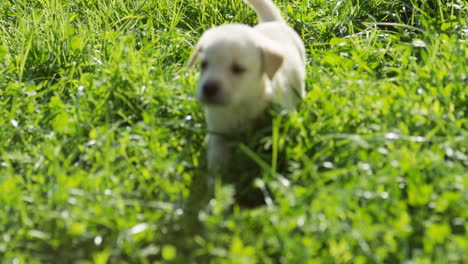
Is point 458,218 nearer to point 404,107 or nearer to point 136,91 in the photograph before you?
point 404,107

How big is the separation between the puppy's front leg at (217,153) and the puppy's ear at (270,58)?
Result: 430 mm

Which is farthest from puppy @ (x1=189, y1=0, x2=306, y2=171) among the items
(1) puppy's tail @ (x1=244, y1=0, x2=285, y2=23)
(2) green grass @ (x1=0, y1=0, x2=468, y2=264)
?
(1) puppy's tail @ (x1=244, y1=0, x2=285, y2=23)

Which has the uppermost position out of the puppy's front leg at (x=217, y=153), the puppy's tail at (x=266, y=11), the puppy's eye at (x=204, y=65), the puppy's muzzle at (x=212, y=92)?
the puppy's eye at (x=204, y=65)

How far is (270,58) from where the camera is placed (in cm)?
309

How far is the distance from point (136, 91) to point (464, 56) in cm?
204

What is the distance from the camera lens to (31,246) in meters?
2.76

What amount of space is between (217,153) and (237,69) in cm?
47

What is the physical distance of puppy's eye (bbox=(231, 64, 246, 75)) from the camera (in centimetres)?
298

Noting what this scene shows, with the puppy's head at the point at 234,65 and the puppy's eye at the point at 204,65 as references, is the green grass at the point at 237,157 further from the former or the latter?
Result: the puppy's eye at the point at 204,65

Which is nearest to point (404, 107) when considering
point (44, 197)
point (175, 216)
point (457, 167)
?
point (457, 167)

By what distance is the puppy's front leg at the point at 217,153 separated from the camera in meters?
3.15

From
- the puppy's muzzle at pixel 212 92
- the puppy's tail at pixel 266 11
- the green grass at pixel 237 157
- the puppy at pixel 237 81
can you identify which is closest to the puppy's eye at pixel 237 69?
the puppy at pixel 237 81

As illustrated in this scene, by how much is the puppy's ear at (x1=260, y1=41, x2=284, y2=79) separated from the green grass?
238mm

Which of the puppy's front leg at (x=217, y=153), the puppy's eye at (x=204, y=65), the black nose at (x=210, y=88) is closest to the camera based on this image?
the black nose at (x=210, y=88)
